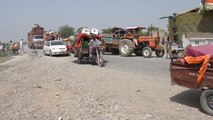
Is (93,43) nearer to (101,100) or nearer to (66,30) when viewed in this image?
(101,100)

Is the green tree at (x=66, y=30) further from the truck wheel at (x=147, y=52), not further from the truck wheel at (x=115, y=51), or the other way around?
the truck wheel at (x=147, y=52)

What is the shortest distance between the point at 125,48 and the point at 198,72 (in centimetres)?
1748

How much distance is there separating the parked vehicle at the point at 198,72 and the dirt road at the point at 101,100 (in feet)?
1.49

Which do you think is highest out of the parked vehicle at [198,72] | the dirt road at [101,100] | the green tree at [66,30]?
the green tree at [66,30]

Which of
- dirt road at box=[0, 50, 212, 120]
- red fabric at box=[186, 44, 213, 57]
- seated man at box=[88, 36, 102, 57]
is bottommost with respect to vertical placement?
dirt road at box=[0, 50, 212, 120]

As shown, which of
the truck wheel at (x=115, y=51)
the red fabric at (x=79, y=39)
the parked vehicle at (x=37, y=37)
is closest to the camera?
the red fabric at (x=79, y=39)

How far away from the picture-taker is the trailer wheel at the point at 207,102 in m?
9.00

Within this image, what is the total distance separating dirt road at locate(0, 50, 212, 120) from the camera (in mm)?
9461

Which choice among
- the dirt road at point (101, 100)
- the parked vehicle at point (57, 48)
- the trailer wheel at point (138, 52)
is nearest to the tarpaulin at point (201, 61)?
the dirt road at point (101, 100)

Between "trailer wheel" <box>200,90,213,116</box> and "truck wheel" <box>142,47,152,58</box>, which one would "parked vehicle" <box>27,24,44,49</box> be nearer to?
"truck wheel" <box>142,47,152,58</box>

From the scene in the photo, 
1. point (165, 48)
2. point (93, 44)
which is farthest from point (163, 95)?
point (165, 48)

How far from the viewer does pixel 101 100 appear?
1091cm

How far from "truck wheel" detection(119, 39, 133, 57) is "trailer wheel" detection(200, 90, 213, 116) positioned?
17.0 m

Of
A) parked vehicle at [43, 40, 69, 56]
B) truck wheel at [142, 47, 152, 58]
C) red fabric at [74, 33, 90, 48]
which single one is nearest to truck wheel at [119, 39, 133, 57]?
truck wheel at [142, 47, 152, 58]
